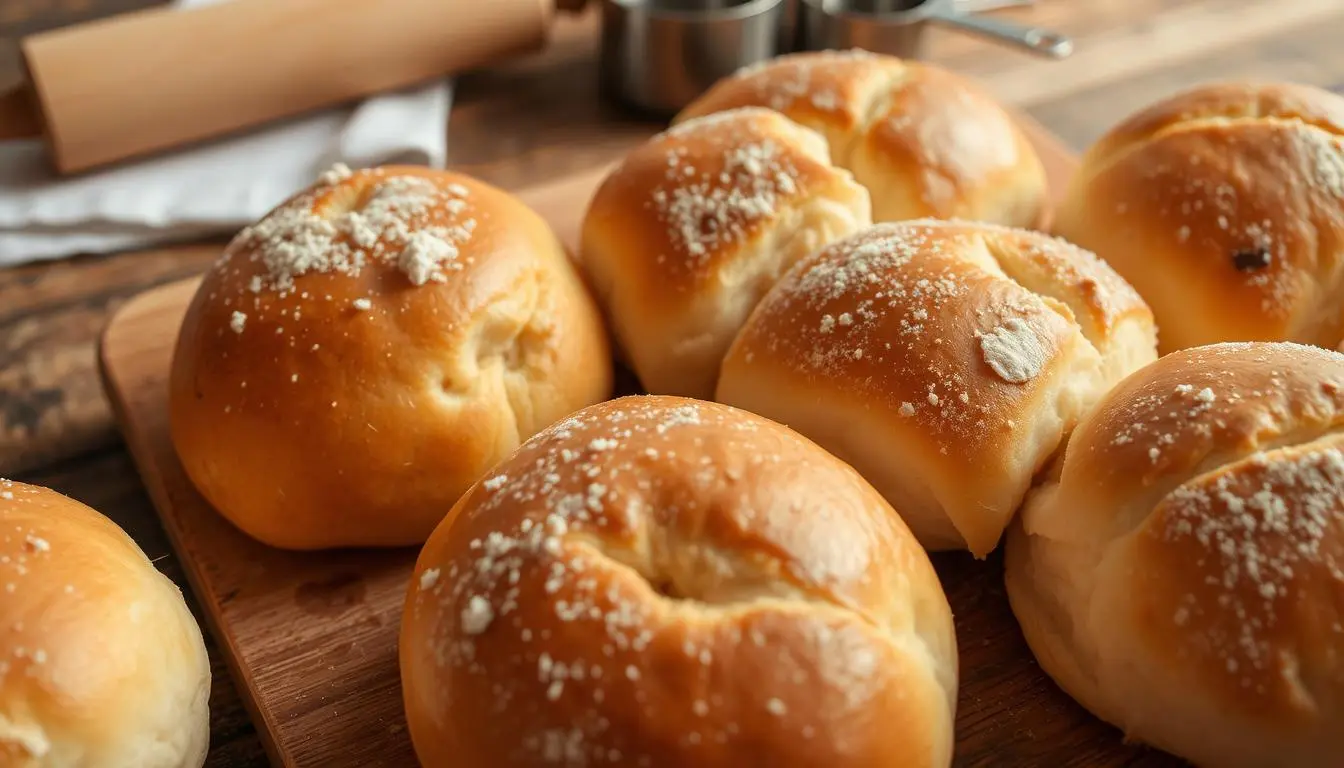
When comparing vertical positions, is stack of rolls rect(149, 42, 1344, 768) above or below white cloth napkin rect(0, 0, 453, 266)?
above

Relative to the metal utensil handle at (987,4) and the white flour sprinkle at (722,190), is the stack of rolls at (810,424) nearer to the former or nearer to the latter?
the white flour sprinkle at (722,190)

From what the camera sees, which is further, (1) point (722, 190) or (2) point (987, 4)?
(2) point (987, 4)

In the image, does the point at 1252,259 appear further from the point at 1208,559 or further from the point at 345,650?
the point at 345,650

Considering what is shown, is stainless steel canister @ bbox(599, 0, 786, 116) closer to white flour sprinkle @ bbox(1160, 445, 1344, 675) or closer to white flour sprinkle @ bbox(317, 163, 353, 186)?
white flour sprinkle @ bbox(317, 163, 353, 186)

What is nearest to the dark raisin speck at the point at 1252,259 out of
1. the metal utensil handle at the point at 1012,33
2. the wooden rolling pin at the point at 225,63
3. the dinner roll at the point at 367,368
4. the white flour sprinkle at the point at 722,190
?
the white flour sprinkle at the point at 722,190

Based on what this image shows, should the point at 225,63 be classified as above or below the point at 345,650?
above

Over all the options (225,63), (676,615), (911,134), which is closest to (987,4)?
(911,134)

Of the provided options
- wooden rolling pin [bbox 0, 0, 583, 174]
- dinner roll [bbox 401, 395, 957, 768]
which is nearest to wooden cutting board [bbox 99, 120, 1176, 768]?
dinner roll [bbox 401, 395, 957, 768]
